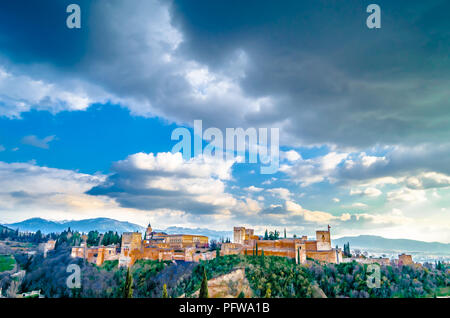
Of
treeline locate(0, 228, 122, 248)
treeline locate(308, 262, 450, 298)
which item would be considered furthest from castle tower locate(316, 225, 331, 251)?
treeline locate(0, 228, 122, 248)

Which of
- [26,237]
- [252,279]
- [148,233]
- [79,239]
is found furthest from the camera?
[26,237]

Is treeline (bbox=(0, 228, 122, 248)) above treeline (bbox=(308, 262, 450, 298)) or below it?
above

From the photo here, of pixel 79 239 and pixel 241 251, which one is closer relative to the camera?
pixel 241 251

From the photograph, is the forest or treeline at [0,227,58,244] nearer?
the forest

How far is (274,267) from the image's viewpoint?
22969 mm

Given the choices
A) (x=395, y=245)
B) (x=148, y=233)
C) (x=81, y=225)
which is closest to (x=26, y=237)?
(x=148, y=233)

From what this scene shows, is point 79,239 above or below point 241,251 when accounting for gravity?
above

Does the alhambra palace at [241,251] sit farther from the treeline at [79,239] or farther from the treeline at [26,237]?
the treeline at [26,237]

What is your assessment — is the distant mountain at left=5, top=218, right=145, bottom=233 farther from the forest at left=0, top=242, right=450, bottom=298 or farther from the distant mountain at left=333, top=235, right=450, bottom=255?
the forest at left=0, top=242, right=450, bottom=298

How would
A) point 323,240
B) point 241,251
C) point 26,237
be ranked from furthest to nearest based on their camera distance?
point 26,237, point 241,251, point 323,240

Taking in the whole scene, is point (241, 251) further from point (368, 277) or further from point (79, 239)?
point (79, 239)

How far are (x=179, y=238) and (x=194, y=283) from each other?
12.2 m

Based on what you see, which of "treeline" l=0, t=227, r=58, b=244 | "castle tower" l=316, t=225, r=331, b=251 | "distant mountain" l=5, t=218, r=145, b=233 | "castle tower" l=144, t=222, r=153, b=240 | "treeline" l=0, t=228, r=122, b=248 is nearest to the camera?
"castle tower" l=316, t=225, r=331, b=251
